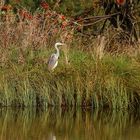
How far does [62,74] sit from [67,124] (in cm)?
180

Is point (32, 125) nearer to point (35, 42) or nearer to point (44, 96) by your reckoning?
point (44, 96)

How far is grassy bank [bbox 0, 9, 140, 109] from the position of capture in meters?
13.9

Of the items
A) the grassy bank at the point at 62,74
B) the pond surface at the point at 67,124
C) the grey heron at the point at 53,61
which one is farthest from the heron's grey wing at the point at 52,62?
the pond surface at the point at 67,124

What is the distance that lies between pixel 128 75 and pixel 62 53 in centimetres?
179

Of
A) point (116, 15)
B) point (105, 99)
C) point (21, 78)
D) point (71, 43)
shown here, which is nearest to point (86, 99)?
point (105, 99)

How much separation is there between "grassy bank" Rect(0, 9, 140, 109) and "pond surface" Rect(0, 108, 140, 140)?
0.25 meters

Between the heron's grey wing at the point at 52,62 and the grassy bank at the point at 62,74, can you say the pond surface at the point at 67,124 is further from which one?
the heron's grey wing at the point at 52,62

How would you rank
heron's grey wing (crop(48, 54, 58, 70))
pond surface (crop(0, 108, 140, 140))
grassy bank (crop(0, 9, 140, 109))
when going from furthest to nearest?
heron's grey wing (crop(48, 54, 58, 70)), grassy bank (crop(0, 9, 140, 109)), pond surface (crop(0, 108, 140, 140))

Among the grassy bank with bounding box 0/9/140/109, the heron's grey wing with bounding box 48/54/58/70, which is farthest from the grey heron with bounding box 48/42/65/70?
the grassy bank with bounding box 0/9/140/109

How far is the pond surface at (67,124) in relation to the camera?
1166cm

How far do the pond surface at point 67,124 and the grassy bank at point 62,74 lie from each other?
253 mm

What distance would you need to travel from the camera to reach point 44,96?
13.9 metres

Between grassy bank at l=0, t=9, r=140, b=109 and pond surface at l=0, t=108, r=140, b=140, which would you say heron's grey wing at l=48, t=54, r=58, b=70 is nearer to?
grassy bank at l=0, t=9, r=140, b=109

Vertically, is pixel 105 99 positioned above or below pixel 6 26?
below
